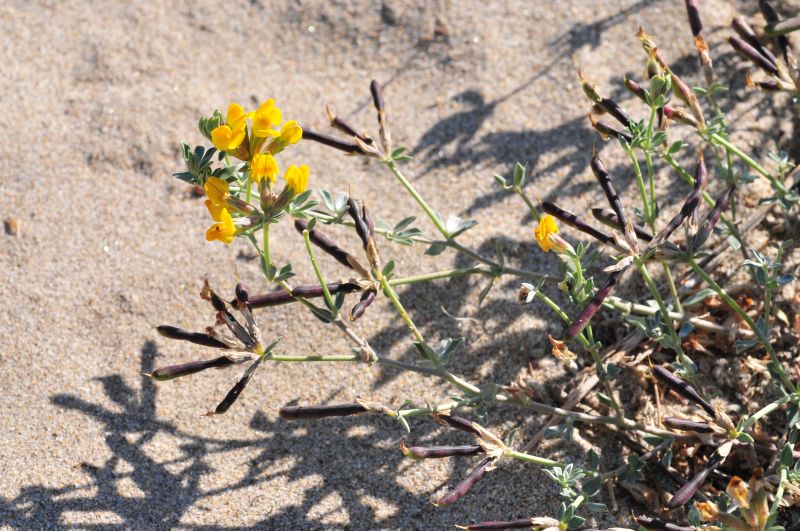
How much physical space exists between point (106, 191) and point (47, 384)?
770 mm

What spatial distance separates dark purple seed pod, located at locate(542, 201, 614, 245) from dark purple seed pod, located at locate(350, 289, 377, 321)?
1.75ft

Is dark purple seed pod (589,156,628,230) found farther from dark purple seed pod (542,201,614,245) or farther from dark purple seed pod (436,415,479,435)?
dark purple seed pod (436,415,479,435)

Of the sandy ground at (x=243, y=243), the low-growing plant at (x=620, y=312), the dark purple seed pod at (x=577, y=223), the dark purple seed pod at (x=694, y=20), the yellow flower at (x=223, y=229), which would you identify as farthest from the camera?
the dark purple seed pod at (x=694, y=20)

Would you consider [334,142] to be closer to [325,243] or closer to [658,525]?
[325,243]

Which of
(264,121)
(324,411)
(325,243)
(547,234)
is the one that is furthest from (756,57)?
(324,411)

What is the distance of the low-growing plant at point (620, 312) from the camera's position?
2.22 meters

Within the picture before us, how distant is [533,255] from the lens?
3.10 meters

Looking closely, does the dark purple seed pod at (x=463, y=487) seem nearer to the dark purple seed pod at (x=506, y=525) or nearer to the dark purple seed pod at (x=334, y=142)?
the dark purple seed pod at (x=506, y=525)

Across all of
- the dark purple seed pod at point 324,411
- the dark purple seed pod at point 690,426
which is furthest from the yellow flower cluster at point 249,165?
the dark purple seed pod at point 690,426

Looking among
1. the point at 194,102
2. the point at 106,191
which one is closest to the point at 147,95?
the point at 194,102

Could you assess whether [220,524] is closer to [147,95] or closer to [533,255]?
[533,255]

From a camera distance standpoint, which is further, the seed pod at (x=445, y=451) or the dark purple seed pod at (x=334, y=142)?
the dark purple seed pod at (x=334, y=142)

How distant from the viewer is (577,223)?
238 centimetres

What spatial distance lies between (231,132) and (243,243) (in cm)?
105
